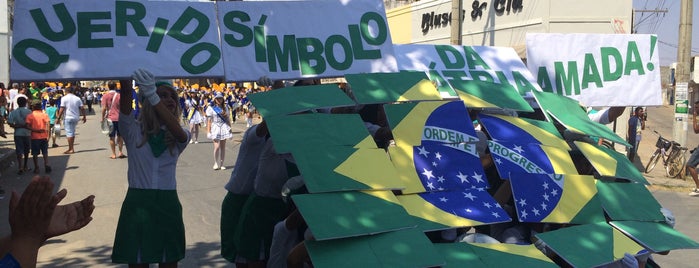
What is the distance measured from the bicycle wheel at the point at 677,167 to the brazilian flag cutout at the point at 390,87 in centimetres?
1222

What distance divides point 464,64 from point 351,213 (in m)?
2.59

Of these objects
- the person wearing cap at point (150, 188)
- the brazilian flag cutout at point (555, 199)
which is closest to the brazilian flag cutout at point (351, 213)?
the brazilian flag cutout at point (555, 199)

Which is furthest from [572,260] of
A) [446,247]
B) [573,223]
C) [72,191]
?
[72,191]

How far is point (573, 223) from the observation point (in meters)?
3.65

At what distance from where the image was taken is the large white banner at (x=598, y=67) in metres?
5.25

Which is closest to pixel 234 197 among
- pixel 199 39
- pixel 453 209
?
pixel 199 39

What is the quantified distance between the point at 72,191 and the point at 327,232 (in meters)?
8.87

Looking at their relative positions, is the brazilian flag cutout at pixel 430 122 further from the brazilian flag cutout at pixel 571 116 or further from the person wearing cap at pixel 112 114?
the person wearing cap at pixel 112 114

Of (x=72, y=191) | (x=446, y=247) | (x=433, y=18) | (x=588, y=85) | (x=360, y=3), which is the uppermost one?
(x=433, y=18)

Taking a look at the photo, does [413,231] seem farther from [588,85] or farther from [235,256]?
[588,85]

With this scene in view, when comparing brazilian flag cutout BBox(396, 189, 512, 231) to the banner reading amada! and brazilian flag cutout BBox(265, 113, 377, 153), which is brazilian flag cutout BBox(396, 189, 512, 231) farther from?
the banner reading amada!

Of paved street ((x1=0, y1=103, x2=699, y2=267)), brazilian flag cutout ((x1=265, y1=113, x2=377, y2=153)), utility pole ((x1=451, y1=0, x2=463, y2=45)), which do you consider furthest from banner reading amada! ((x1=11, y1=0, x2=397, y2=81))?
utility pole ((x1=451, y1=0, x2=463, y2=45))

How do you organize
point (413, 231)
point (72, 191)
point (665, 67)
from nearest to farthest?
point (413, 231) → point (72, 191) → point (665, 67)

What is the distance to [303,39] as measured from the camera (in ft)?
14.6
